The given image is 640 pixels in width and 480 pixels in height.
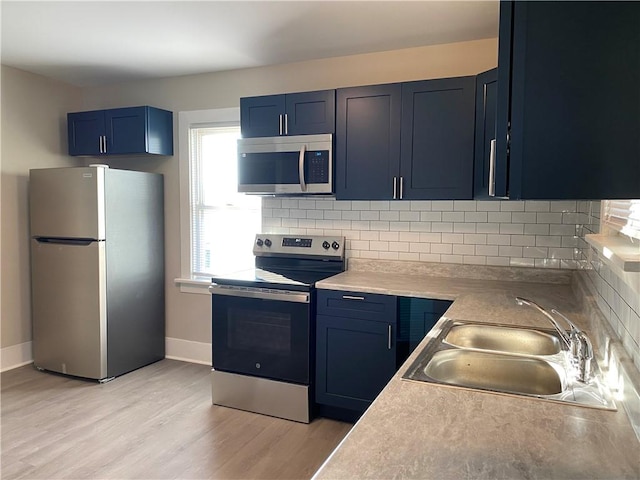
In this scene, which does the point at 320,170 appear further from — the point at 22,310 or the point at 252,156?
the point at 22,310

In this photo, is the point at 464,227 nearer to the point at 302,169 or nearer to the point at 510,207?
the point at 510,207

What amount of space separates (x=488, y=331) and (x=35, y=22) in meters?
3.07

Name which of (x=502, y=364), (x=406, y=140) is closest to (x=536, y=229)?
(x=406, y=140)

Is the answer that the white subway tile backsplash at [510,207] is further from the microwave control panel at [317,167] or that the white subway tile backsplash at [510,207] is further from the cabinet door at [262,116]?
the cabinet door at [262,116]

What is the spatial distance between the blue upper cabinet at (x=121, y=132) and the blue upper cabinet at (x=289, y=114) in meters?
0.97

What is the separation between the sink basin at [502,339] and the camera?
1804 millimetres

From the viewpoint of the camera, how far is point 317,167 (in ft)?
10.3

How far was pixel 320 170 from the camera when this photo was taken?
3.13 meters

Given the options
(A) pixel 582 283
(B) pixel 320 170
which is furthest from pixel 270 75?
(A) pixel 582 283

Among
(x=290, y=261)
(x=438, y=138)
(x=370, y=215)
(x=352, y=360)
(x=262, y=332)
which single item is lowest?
(x=352, y=360)

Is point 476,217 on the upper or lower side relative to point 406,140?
lower

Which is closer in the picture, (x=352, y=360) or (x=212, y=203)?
(x=352, y=360)

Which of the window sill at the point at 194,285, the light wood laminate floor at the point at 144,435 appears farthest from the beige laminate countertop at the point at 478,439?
the window sill at the point at 194,285

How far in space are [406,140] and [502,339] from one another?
59.0 inches
